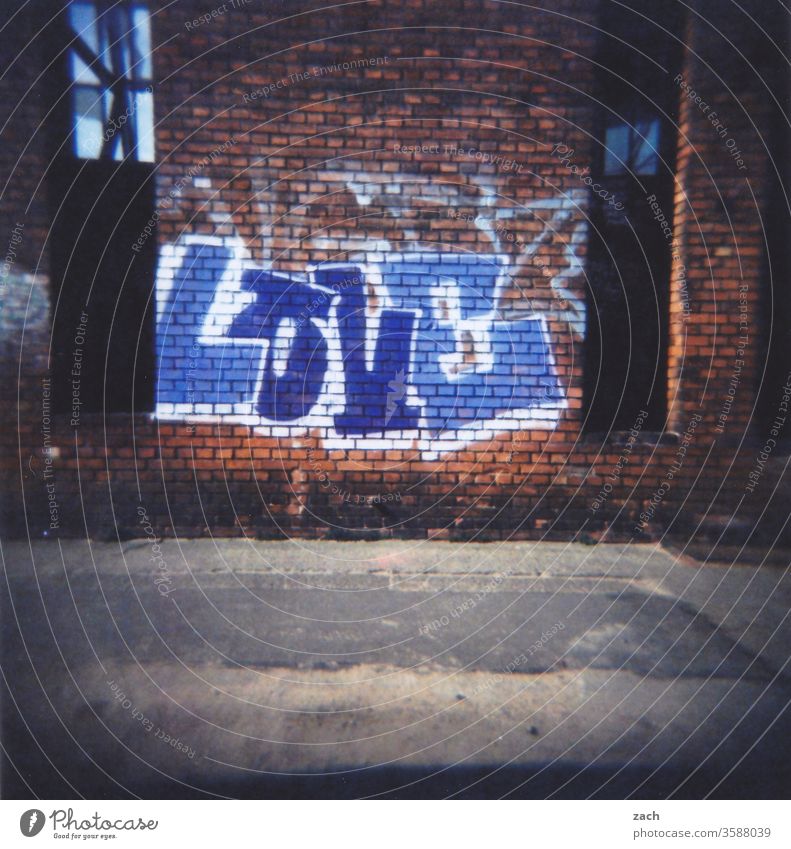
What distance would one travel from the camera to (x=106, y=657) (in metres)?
2.63

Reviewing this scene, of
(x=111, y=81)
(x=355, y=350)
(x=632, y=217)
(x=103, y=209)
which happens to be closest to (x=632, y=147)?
(x=632, y=217)

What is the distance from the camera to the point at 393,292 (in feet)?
12.2

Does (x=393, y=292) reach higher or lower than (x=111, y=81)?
lower

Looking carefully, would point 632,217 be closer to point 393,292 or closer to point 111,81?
point 393,292

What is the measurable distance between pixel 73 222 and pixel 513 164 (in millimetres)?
3333

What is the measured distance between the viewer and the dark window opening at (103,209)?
348cm

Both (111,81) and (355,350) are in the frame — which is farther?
(355,350)

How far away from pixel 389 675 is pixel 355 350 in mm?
2236

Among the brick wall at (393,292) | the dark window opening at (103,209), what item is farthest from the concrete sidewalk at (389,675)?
the dark window opening at (103,209)

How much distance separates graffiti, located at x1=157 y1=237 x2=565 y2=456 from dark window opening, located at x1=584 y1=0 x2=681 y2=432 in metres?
0.52

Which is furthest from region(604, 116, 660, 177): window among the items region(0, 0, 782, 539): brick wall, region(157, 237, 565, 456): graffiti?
region(157, 237, 565, 456): graffiti

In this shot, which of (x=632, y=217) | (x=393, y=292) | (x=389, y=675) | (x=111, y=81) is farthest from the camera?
(x=632, y=217)

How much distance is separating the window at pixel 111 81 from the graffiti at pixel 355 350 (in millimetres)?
896

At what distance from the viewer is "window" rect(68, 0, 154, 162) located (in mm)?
3436
